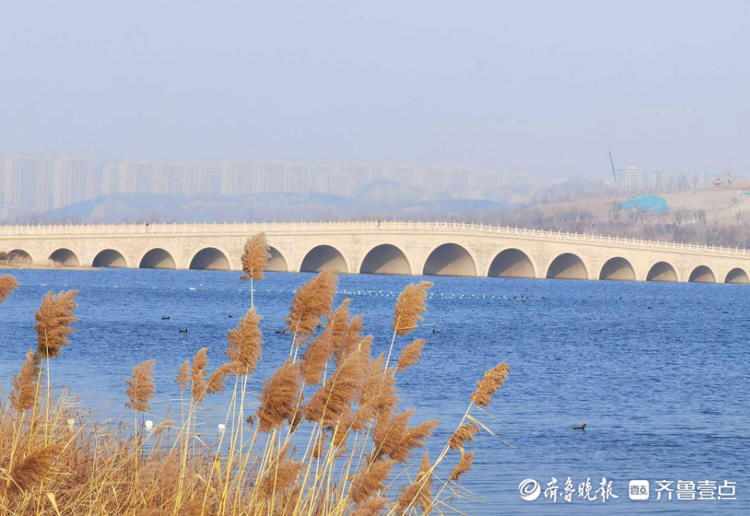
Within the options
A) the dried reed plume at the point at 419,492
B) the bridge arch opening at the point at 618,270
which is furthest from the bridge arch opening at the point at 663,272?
the dried reed plume at the point at 419,492

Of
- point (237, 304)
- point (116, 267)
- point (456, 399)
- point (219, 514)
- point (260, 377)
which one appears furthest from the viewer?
point (116, 267)

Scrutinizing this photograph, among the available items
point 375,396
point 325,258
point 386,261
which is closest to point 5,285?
point 375,396

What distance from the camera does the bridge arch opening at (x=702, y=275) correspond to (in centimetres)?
10154

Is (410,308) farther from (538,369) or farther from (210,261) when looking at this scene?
(210,261)

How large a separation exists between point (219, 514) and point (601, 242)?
8728 cm

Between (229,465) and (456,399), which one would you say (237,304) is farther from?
(229,465)

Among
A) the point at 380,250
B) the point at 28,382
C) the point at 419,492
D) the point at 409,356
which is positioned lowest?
the point at 380,250

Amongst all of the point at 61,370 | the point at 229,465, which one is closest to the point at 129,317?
the point at 61,370

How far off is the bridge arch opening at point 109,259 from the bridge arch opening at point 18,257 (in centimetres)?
962

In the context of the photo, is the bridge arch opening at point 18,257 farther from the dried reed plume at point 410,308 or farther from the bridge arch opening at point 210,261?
the dried reed plume at point 410,308

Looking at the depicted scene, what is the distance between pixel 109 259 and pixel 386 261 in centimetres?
2300

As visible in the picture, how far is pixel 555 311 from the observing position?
55469 mm

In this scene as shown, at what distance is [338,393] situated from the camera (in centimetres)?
533

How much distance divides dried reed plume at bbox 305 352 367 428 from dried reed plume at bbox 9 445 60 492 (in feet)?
5.11
